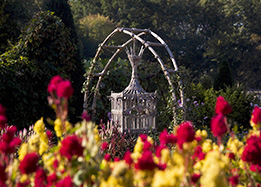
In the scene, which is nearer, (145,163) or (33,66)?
(145,163)

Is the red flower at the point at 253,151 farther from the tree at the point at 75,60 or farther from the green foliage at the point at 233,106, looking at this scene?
the green foliage at the point at 233,106

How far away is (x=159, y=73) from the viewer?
27.3ft

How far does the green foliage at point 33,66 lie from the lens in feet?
Answer: 17.4

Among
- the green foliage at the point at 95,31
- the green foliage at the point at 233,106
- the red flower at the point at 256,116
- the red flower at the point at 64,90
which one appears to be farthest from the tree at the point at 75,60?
the green foliage at the point at 95,31

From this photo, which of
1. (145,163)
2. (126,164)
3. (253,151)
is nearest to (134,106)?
(253,151)

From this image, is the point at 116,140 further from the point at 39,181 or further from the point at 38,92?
the point at 39,181

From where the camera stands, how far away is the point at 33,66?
555 cm

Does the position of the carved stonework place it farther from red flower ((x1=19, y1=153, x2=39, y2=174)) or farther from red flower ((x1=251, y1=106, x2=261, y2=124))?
red flower ((x1=19, y1=153, x2=39, y2=174))

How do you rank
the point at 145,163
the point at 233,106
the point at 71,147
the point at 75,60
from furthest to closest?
the point at 233,106, the point at 75,60, the point at 71,147, the point at 145,163

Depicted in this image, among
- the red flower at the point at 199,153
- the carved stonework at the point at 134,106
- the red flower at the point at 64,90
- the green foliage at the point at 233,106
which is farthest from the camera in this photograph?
the green foliage at the point at 233,106

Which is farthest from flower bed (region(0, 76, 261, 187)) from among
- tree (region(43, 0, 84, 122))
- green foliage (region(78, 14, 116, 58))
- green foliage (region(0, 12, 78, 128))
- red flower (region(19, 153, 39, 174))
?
green foliage (region(78, 14, 116, 58))

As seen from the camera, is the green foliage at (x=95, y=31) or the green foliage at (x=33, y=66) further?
the green foliage at (x=95, y=31)

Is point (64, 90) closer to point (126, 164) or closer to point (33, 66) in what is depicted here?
point (126, 164)

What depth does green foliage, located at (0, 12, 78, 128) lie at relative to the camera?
5.31 meters
